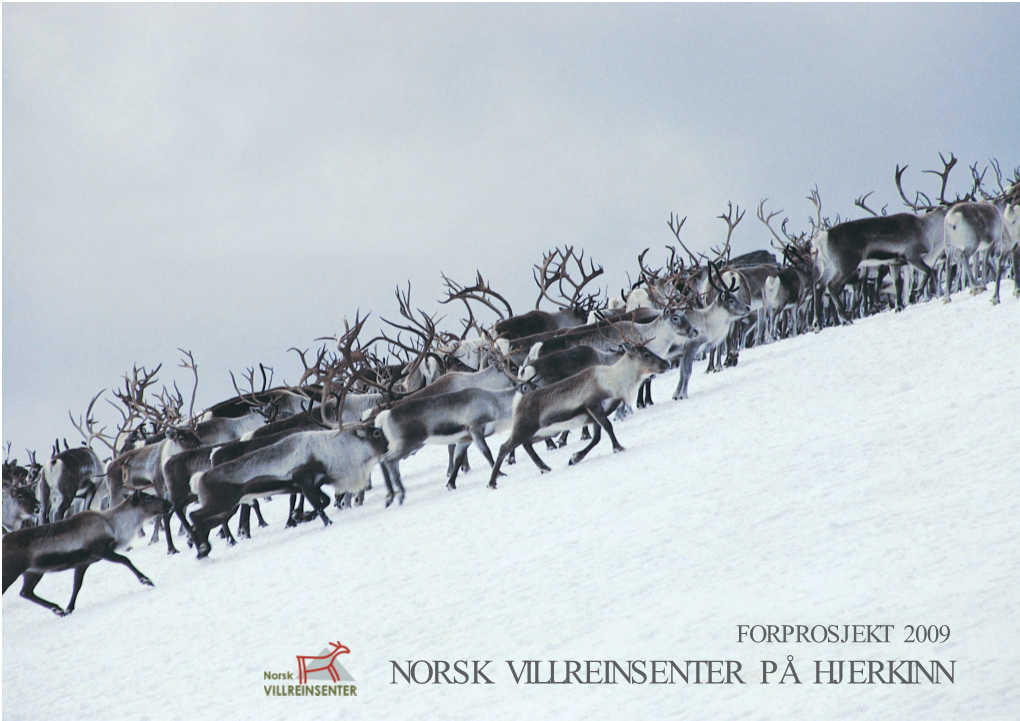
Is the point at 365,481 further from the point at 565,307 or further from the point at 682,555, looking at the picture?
the point at 565,307

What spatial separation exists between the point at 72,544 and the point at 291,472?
5.39ft

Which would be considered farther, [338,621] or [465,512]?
[465,512]

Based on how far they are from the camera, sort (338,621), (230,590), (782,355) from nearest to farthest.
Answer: (338,621) < (230,590) < (782,355)

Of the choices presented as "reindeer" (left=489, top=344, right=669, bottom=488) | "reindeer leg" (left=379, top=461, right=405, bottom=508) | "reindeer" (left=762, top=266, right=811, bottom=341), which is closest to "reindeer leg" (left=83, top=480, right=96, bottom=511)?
"reindeer leg" (left=379, top=461, right=405, bottom=508)

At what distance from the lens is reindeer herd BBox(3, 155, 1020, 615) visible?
6449mm

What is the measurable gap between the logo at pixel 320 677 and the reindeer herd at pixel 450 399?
261cm

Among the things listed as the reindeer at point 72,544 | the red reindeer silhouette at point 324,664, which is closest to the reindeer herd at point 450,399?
the reindeer at point 72,544

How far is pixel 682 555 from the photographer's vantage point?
152 inches

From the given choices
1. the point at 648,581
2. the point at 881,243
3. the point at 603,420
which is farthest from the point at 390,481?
the point at 881,243

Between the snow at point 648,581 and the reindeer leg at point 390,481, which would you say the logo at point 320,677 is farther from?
the reindeer leg at point 390,481

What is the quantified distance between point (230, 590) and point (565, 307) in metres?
7.06

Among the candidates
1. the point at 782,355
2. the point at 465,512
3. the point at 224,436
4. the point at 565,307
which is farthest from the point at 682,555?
the point at 565,307

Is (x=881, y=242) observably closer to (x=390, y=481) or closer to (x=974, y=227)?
(x=974, y=227)

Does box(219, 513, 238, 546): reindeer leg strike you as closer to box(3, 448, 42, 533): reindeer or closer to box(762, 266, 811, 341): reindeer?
box(3, 448, 42, 533): reindeer
